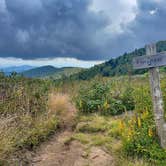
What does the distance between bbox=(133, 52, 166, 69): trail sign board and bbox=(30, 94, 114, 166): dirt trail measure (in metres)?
1.85

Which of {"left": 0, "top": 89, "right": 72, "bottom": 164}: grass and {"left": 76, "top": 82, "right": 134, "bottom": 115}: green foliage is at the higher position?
{"left": 76, "top": 82, "right": 134, "bottom": 115}: green foliage

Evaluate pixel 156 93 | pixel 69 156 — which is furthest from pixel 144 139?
pixel 69 156

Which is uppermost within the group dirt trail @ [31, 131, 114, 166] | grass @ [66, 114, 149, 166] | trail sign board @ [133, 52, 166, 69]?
trail sign board @ [133, 52, 166, 69]

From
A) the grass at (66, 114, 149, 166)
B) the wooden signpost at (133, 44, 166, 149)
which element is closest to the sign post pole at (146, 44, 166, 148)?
the wooden signpost at (133, 44, 166, 149)

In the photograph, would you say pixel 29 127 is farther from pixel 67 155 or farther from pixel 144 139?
pixel 144 139

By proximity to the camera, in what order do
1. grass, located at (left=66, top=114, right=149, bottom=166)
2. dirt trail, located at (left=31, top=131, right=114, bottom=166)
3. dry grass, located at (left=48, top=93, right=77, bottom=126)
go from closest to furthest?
grass, located at (left=66, top=114, right=149, bottom=166) < dirt trail, located at (left=31, top=131, right=114, bottom=166) < dry grass, located at (left=48, top=93, right=77, bottom=126)

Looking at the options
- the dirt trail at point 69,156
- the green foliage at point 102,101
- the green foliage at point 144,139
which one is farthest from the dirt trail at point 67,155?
the green foliage at point 102,101

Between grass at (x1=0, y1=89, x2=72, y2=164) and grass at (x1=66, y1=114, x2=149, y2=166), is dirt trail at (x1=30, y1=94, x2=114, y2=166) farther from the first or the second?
grass at (x1=0, y1=89, x2=72, y2=164)

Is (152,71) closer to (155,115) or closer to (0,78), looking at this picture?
(155,115)

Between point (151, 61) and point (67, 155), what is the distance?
2670 millimetres

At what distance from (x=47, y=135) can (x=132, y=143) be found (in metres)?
2.92

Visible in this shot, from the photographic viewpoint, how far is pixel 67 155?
7.79 m

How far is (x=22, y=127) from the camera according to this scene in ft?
27.5

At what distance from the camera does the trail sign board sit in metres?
6.56
